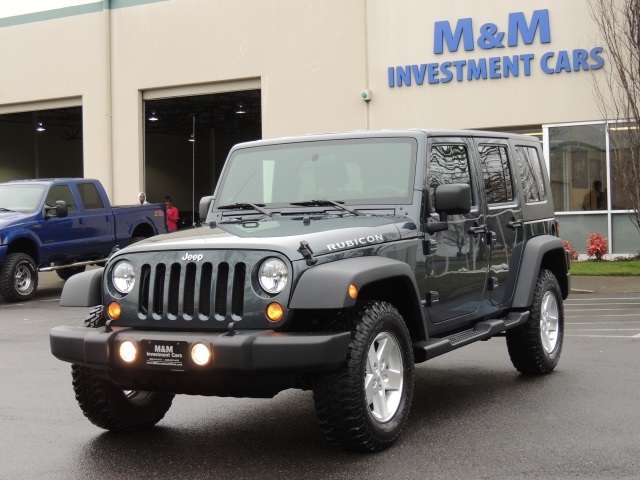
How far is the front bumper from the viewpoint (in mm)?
5484

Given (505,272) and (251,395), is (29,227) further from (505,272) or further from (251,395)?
(251,395)

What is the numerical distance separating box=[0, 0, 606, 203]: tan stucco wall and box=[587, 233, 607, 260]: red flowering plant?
2.70m

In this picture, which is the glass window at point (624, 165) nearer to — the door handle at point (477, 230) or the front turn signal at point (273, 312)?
the door handle at point (477, 230)

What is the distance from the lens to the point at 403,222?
677 cm

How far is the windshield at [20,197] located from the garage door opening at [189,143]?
2760 cm

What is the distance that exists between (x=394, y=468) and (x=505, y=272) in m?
2.87

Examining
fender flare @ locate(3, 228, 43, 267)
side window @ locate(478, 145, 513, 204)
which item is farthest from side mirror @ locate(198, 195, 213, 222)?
fender flare @ locate(3, 228, 43, 267)

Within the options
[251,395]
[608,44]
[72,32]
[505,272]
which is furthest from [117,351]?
[72,32]

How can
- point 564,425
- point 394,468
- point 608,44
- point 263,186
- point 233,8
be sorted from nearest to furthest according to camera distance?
point 394,468 < point 564,425 < point 263,186 < point 608,44 < point 233,8

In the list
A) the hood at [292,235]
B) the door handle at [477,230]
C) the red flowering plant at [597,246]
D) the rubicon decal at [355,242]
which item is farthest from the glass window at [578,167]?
the rubicon decal at [355,242]

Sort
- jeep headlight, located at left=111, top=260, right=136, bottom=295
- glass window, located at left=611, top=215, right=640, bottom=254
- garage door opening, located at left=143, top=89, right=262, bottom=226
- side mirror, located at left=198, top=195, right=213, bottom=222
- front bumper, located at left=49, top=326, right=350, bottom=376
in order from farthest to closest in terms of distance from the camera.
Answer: garage door opening, located at left=143, top=89, right=262, bottom=226, glass window, located at left=611, top=215, right=640, bottom=254, side mirror, located at left=198, top=195, right=213, bottom=222, jeep headlight, located at left=111, top=260, right=136, bottom=295, front bumper, located at left=49, top=326, right=350, bottom=376

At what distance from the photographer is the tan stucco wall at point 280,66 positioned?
22531 mm

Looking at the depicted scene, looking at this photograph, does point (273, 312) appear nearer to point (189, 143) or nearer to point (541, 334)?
point (541, 334)

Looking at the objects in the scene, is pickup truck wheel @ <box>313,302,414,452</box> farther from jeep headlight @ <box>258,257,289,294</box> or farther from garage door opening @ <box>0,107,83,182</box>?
garage door opening @ <box>0,107,83,182</box>
